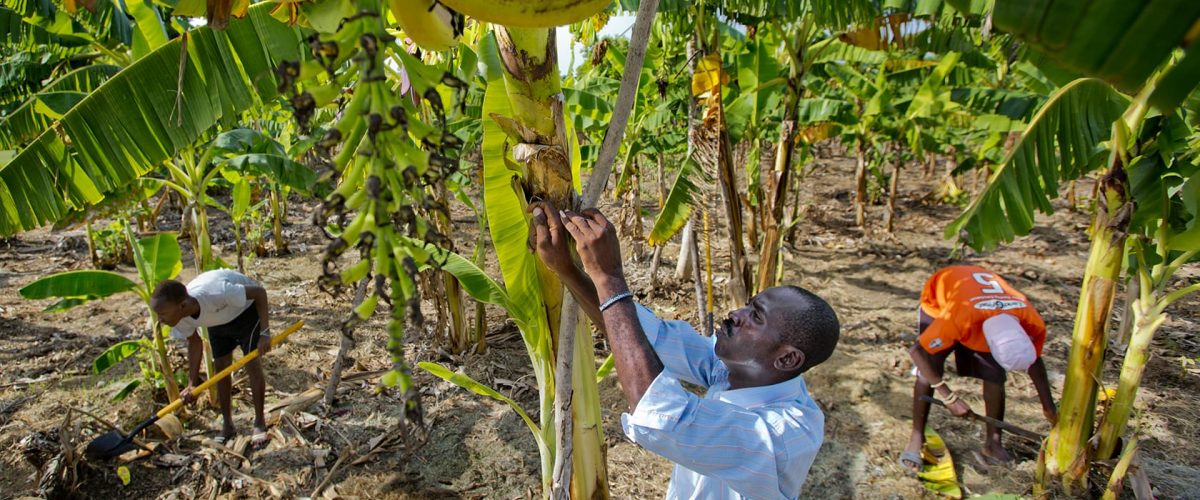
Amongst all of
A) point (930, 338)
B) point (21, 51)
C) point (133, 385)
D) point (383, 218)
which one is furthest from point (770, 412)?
point (21, 51)

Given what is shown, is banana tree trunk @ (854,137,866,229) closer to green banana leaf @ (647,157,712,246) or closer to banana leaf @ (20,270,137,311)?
green banana leaf @ (647,157,712,246)

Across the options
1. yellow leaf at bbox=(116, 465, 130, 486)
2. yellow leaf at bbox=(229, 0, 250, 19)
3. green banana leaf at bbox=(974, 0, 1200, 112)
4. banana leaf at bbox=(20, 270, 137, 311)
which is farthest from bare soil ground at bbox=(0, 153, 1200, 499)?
green banana leaf at bbox=(974, 0, 1200, 112)

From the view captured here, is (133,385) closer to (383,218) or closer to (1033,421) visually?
(383,218)

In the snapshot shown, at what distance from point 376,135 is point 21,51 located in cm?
980

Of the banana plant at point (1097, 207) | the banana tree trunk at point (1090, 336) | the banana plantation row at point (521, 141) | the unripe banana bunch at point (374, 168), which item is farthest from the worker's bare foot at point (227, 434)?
the banana tree trunk at point (1090, 336)

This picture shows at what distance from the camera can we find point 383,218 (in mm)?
622

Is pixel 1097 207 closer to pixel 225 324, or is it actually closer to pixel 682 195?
pixel 682 195

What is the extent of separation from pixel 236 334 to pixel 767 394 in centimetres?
361

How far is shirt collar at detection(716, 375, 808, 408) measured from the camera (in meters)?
1.60

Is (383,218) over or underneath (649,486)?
over

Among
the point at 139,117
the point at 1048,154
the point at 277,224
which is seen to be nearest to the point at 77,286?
the point at 139,117

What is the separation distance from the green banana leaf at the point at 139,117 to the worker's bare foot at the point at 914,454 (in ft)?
12.8

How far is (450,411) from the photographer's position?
421 centimetres

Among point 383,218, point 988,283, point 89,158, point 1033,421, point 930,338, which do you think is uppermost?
point 383,218
